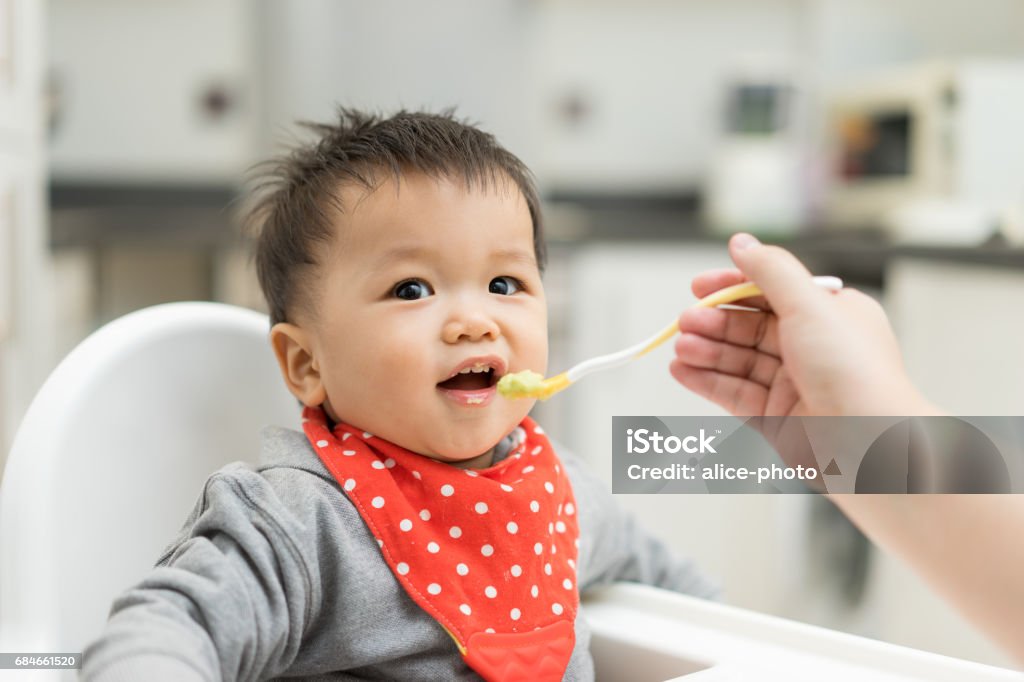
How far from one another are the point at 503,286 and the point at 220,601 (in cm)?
27

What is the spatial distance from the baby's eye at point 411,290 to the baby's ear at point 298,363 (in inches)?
3.4

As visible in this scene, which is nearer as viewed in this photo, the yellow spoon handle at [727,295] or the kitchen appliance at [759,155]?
the yellow spoon handle at [727,295]

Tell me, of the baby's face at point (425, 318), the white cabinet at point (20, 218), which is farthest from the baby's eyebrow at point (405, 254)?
the white cabinet at point (20, 218)

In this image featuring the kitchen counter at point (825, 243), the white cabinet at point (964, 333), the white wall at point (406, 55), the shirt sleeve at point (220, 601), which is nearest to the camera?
the shirt sleeve at point (220, 601)

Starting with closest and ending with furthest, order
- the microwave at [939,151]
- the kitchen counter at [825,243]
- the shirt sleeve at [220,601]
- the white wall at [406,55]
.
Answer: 1. the shirt sleeve at [220,601]
2. the kitchen counter at [825,243]
3. the microwave at [939,151]
4. the white wall at [406,55]

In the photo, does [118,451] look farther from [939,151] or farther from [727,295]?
[939,151]

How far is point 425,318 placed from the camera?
27.1 inches

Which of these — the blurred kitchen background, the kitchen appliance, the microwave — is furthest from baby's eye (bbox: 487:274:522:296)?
the kitchen appliance

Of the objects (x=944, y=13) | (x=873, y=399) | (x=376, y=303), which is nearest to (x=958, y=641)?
(x=873, y=399)

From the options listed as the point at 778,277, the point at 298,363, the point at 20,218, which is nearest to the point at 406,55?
the point at 20,218

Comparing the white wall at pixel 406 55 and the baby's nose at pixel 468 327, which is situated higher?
the white wall at pixel 406 55

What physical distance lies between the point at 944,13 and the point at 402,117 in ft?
8.25

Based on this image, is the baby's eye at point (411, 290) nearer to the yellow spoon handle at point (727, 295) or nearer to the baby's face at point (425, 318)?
the baby's face at point (425, 318)

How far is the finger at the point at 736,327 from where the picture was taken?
0.80 metres
